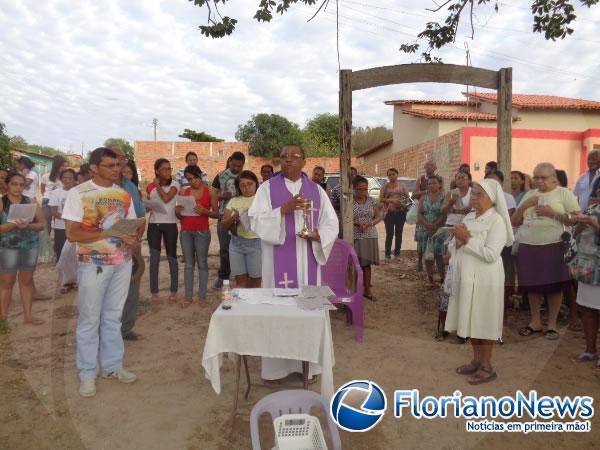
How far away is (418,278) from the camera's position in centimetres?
841

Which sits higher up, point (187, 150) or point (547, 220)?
point (187, 150)

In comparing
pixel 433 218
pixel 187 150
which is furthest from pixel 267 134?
pixel 433 218

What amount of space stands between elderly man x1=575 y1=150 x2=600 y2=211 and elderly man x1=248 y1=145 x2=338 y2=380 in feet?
10.9

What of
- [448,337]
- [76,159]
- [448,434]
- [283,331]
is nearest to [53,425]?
[283,331]

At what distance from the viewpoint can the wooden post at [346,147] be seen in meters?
5.89

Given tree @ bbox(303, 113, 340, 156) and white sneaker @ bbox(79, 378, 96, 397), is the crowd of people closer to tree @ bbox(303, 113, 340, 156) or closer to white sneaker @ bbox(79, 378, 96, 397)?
white sneaker @ bbox(79, 378, 96, 397)

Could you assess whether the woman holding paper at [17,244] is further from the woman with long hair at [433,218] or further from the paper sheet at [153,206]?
the woman with long hair at [433,218]

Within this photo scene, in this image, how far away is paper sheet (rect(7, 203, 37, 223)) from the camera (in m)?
5.37

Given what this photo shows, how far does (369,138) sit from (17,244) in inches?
1641

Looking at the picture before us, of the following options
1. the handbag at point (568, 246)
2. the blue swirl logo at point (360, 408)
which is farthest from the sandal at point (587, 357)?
the blue swirl logo at point (360, 408)

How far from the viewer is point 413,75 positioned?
5.98 m

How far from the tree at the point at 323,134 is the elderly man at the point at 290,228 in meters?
36.1

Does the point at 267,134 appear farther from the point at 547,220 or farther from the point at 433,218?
the point at 547,220

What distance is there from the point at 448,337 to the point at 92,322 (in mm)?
3727
